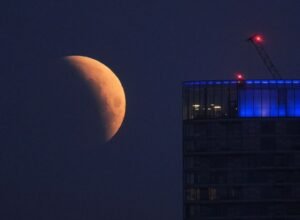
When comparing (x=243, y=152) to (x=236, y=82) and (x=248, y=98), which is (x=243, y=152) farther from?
(x=236, y=82)

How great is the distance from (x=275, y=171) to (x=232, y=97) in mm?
15935

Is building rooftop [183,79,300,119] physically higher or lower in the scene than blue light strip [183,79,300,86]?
lower

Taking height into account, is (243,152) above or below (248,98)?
below

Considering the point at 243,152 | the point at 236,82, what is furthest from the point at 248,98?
the point at 243,152

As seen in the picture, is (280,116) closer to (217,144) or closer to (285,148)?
(285,148)

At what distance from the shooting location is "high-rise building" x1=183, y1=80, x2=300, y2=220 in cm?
11500

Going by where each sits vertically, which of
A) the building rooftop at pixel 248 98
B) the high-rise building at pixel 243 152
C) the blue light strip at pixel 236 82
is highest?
the blue light strip at pixel 236 82

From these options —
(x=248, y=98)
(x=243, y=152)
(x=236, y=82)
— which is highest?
(x=236, y=82)

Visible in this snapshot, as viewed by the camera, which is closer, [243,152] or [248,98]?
[243,152]

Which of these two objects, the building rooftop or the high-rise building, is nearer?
the high-rise building

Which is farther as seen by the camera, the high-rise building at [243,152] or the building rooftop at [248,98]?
the building rooftop at [248,98]

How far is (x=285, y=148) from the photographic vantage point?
380 ft

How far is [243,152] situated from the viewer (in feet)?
379

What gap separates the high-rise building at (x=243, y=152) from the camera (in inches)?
4528
